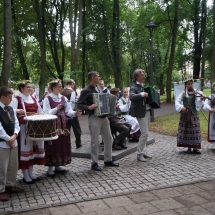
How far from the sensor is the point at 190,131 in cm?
797

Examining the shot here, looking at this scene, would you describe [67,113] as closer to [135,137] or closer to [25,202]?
[25,202]

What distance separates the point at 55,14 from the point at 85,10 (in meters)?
2.54

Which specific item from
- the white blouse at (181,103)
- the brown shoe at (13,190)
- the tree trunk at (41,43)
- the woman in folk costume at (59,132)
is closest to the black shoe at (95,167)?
the woman in folk costume at (59,132)

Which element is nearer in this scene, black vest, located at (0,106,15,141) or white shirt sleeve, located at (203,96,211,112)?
black vest, located at (0,106,15,141)

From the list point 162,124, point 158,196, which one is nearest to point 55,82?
point 158,196

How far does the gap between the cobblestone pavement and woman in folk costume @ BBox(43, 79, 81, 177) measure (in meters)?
0.34

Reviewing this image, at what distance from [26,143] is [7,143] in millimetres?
655

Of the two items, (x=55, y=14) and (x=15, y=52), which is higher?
(x=55, y=14)

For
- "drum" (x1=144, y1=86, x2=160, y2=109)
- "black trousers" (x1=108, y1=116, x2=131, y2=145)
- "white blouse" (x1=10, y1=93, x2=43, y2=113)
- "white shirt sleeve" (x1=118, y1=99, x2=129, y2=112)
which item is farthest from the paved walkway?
"white shirt sleeve" (x1=118, y1=99, x2=129, y2=112)

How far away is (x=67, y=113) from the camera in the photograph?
6.43 meters

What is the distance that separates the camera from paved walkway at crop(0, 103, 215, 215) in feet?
15.2

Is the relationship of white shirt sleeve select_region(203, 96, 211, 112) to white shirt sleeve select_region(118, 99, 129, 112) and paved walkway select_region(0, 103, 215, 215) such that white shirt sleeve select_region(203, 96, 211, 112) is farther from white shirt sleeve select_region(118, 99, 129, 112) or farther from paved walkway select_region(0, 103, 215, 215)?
white shirt sleeve select_region(118, 99, 129, 112)

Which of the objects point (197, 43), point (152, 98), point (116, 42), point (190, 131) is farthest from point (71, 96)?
point (197, 43)

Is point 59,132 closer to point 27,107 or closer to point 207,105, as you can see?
point 27,107
